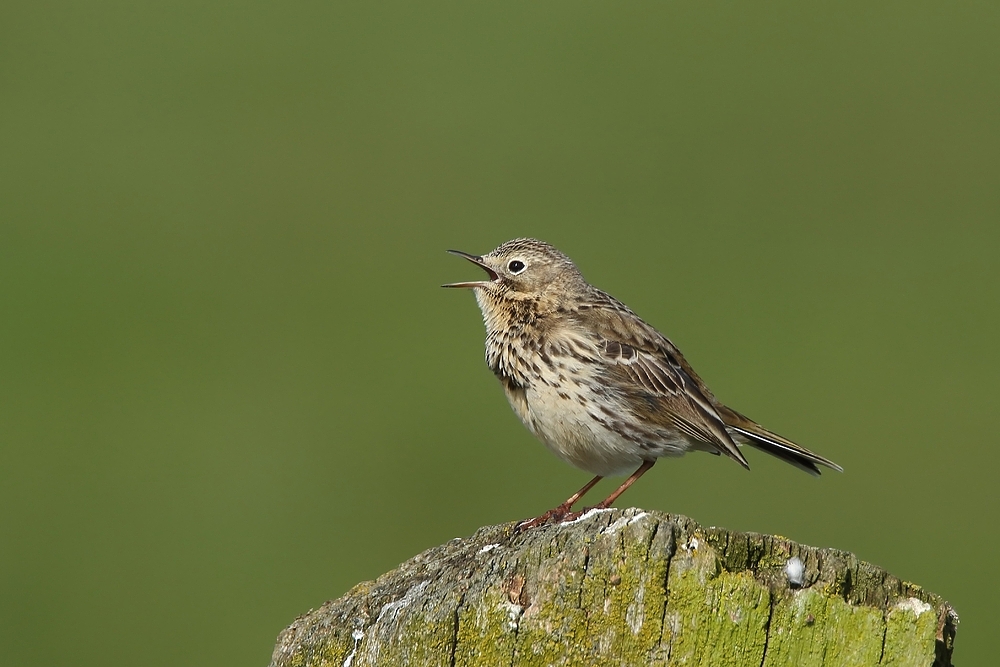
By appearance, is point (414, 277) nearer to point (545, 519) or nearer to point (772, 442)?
point (772, 442)

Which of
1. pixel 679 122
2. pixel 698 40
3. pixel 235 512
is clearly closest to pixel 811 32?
pixel 698 40

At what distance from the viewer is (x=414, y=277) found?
64.1 ft

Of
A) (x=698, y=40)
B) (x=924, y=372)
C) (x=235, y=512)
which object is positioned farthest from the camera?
(x=698, y=40)

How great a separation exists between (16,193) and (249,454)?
7394 millimetres

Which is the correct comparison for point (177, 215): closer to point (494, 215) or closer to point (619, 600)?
point (494, 215)

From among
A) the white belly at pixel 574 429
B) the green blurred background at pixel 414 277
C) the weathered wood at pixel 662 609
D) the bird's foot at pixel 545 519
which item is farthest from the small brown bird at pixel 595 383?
the green blurred background at pixel 414 277

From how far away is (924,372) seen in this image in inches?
684

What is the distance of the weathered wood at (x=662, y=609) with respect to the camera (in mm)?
3721

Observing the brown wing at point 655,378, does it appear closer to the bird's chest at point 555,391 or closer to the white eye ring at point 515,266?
the bird's chest at point 555,391

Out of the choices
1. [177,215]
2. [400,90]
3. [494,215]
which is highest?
[400,90]

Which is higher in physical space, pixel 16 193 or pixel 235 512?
pixel 16 193

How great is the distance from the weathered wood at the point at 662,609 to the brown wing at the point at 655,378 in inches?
139

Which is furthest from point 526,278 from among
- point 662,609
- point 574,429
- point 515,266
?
point 662,609

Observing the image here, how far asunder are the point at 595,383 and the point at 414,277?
12.1 metres
